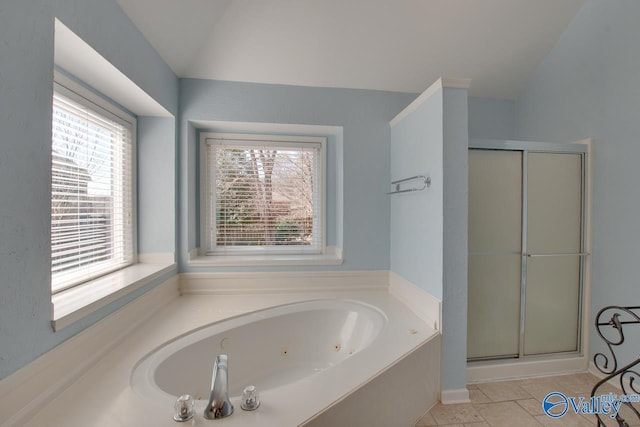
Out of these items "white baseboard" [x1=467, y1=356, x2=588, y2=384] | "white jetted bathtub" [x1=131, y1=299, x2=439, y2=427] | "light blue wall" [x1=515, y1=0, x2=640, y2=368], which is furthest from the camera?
"white baseboard" [x1=467, y1=356, x2=588, y2=384]

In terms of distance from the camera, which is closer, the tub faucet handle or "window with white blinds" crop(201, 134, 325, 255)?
the tub faucet handle

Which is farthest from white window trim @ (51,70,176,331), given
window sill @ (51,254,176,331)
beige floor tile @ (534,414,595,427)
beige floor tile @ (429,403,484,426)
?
beige floor tile @ (534,414,595,427)

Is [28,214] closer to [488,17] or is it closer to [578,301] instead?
[488,17]

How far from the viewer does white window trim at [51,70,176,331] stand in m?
1.14

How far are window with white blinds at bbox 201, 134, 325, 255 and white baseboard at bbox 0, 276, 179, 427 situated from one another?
94 cm

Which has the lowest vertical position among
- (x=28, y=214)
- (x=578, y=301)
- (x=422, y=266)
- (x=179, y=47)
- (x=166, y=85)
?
(x=578, y=301)

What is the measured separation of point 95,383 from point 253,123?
176 cm

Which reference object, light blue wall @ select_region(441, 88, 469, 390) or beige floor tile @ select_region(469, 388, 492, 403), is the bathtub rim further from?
beige floor tile @ select_region(469, 388, 492, 403)

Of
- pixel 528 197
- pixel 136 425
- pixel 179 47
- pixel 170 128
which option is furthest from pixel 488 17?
pixel 136 425

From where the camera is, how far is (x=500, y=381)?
6.06ft

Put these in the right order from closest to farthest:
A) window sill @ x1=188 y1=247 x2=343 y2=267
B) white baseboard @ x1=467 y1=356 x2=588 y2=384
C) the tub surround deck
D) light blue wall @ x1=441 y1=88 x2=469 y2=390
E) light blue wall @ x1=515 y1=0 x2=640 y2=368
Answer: the tub surround deck, light blue wall @ x1=441 y1=88 x2=469 y2=390, light blue wall @ x1=515 y1=0 x2=640 y2=368, white baseboard @ x1=467 y1=356 x2=588 y2=384, window sill @ x1=188 y1=247 x2=343 y2=267

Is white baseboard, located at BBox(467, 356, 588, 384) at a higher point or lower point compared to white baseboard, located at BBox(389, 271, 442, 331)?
lower

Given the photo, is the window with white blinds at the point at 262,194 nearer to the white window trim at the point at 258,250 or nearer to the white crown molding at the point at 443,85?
the white window trim at the point at 258,250

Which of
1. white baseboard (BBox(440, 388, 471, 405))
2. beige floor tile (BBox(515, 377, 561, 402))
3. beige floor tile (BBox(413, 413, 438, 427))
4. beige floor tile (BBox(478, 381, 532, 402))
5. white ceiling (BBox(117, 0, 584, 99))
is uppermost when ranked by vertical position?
white ceiling (BBox(117, 0, 584, 99))
